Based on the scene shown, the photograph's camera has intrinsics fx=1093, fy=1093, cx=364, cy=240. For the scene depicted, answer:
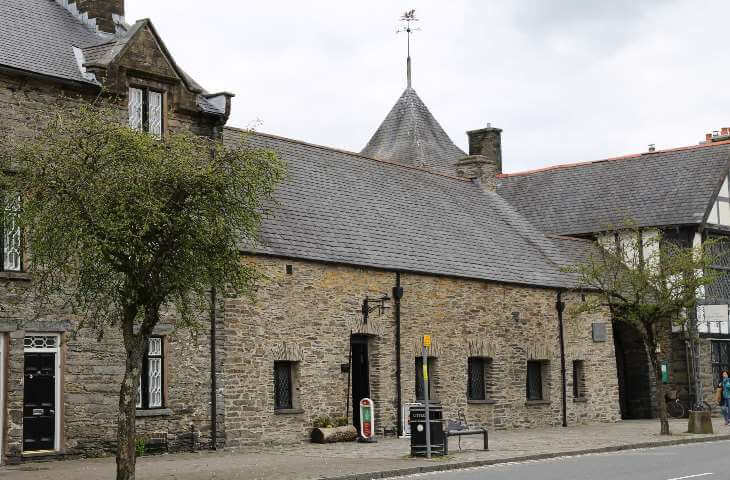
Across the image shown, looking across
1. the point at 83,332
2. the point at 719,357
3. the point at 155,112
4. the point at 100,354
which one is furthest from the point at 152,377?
the point at 719,357

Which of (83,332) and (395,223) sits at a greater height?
(395,223)

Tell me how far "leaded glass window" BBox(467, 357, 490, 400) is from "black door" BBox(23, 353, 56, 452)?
12.7 m

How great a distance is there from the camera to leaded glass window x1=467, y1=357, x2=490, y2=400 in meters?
29.6

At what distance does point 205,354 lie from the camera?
897 inches

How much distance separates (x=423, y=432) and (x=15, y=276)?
7.94 m

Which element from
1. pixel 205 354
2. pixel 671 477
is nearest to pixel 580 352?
pixel 205 354

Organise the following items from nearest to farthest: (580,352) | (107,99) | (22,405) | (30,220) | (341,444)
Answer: (30,220), (22,405), (107,99), (341,444), (580,352)

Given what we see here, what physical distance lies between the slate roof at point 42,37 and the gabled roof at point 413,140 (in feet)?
78.1

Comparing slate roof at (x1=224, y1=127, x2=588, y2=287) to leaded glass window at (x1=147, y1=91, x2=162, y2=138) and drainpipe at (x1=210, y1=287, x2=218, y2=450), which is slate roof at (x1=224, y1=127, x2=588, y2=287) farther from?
leaded glass window at (x1=147, y1=91, x2=162, y2=138)

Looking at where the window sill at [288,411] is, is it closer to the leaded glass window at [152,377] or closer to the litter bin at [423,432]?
the leaded glass window at [152,377]

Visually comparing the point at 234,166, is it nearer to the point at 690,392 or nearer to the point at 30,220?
the point at 30,220

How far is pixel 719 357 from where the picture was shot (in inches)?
1453

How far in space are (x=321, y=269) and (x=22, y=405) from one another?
793cm

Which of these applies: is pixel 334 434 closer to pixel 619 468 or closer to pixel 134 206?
pixel 619 468
